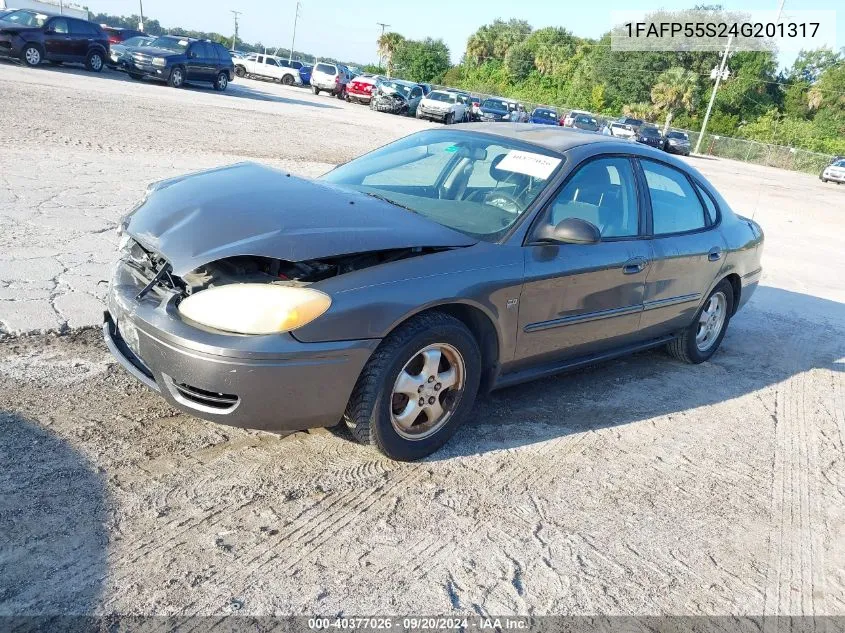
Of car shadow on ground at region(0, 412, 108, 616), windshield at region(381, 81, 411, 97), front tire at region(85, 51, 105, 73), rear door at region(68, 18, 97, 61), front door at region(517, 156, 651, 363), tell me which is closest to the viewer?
car shadow on ground at region(0, 412, 108, 616)

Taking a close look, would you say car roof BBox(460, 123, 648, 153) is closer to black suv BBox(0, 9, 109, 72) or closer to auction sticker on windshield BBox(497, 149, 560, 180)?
auction sticker on windshield BBox(497, 149, 560, 180)

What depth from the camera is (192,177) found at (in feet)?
13.0

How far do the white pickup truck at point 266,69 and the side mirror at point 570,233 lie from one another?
1731 inches

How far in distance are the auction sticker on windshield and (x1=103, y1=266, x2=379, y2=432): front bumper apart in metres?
1.54

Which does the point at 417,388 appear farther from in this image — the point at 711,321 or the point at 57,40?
the point at 57,40

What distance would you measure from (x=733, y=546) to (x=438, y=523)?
1335 mm

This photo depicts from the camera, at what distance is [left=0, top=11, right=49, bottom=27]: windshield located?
2123cm

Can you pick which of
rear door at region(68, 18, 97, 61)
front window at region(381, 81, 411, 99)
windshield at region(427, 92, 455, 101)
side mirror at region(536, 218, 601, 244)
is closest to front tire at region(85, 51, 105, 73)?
rear door at region(68, 18, 97, 61)

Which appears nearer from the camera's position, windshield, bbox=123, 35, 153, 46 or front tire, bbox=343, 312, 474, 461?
front tire, bbox=343, 312, 474, 461

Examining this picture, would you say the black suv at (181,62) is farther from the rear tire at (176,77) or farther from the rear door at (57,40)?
the rear door at (57,40)

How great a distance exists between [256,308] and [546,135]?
2.37 metres

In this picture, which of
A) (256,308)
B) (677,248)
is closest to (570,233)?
(677,248)

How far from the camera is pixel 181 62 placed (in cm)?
2422

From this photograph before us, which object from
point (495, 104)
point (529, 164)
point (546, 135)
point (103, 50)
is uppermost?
point (546, 135)
